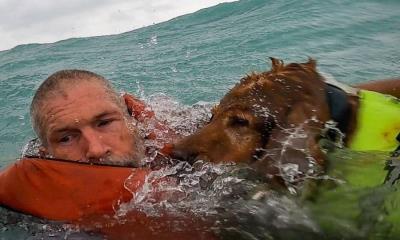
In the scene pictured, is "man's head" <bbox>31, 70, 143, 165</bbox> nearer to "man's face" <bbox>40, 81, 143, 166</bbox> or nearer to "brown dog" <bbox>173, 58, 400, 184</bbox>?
"man's face" <bbox>40, 81, 143, 166</bbox>

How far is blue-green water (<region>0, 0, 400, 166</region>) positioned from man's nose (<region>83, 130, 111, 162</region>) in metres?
4.07

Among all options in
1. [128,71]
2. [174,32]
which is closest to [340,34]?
[128,71]

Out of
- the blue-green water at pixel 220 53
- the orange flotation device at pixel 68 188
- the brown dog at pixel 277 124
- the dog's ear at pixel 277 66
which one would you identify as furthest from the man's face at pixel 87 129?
the blue-green water at pixel 220 53

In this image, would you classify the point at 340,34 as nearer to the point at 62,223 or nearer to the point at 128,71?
the point at 128,71

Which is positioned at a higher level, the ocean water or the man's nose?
the man's nose

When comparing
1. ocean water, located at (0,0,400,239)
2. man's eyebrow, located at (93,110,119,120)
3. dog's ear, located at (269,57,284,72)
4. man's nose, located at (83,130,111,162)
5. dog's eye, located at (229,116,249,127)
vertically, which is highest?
dog's ear, located at (269,57,284,72)

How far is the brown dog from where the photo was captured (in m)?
2.71

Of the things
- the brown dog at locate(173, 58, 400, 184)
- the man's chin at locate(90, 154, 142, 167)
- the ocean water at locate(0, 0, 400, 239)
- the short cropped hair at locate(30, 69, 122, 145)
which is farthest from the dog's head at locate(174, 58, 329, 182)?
the ocean water at locate(0, 0, 400, 239)

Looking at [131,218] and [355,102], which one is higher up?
[355,102]

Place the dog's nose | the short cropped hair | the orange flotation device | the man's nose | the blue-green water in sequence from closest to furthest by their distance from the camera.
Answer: the dog's nose, the orange flotation device, the man's nose, the short cropped hair, the blue-green water

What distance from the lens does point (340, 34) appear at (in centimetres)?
1234

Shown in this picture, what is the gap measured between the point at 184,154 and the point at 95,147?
36.5 inches

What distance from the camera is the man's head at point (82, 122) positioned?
3828 millimetres

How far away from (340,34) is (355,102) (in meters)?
9.70
